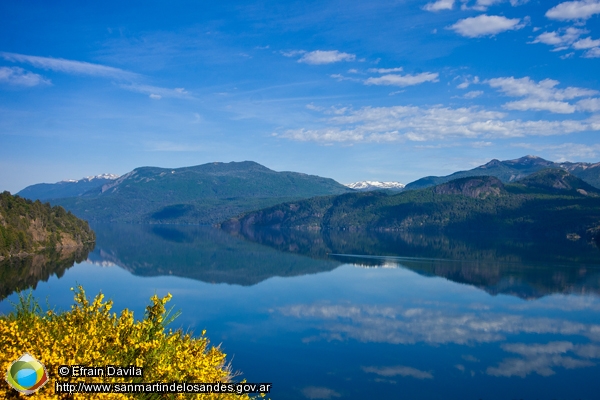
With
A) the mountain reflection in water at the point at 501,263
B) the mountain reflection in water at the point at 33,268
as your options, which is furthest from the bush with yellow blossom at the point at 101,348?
the mountain reflection in water at the point at 501,263

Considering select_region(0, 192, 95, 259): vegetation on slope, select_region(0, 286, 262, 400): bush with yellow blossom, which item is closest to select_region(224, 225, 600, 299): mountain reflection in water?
select_region(0, 192, 95, 259): vegetation on slope

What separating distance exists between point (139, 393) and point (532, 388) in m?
29.7

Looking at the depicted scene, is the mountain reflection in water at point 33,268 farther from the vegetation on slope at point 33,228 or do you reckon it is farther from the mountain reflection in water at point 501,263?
the mountain reflection in water at point 501,263

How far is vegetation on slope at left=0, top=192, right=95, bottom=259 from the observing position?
93312 mm

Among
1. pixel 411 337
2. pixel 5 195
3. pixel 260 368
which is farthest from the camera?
pixel 5 195

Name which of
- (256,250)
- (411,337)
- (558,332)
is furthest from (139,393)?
(256,250)

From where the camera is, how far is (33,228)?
107312 millimetres

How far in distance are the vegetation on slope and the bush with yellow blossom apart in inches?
3515

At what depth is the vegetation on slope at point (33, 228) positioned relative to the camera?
93.3 metres

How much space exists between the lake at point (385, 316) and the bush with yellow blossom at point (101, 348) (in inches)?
217

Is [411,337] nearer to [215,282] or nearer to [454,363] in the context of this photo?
[454,363]

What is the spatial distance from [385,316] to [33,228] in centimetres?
8981

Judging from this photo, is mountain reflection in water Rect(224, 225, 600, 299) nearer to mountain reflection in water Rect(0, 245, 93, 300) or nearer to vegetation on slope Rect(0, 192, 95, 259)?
mountain reflection in water Rect(0, 245, 93, 300)

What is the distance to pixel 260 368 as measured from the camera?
3462 centimetres
